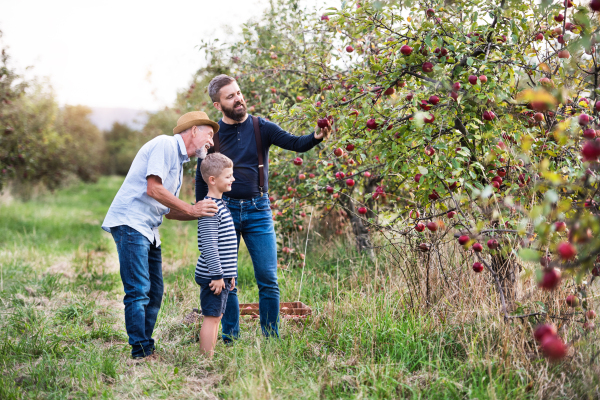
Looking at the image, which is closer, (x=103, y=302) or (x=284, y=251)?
(x=103, y=302)

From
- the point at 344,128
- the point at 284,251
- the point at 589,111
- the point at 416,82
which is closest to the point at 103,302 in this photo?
the point at 284,251

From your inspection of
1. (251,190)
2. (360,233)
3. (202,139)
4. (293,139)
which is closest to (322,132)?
(293,139)

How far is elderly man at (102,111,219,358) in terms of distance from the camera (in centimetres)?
299

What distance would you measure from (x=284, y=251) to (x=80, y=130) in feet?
77.1

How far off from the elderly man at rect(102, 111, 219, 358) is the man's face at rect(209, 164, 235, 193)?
0.15m

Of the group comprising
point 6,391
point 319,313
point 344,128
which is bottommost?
point 6,391

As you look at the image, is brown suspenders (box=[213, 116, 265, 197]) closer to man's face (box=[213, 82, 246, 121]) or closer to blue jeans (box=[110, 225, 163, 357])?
man's face (box=[213, 82, 246, 121])

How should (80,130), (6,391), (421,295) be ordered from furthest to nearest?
1. (80,130)
2. (421,295)
3. (6,391)

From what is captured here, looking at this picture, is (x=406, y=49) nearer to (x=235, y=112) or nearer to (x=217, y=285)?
(x=235, y=112)

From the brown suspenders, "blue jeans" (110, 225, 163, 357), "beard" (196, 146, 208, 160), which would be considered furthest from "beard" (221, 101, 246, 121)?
"blue jeans" (110, 225, 163, 357)

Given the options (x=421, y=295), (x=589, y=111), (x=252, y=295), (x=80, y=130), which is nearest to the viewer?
(x=589, y=111)

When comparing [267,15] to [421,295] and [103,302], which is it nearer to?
[103,302]

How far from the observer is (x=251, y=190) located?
128 inches

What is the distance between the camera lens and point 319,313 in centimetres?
357
